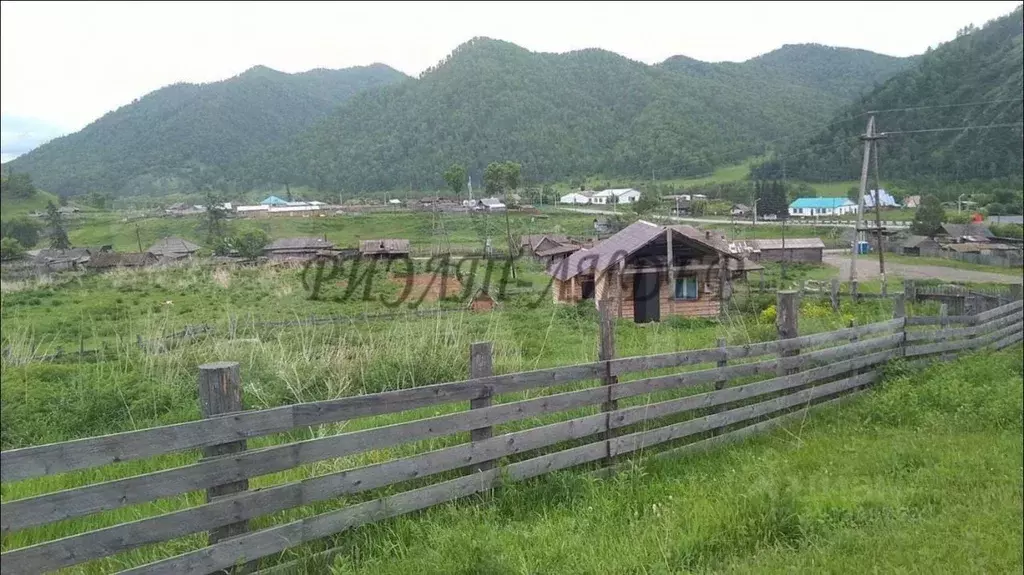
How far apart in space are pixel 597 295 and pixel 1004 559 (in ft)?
14.7

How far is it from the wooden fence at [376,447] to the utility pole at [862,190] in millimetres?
3649

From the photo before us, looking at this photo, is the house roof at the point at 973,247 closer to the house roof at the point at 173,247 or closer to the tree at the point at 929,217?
the tree at the point at 929,217

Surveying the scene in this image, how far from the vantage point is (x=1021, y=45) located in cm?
3241

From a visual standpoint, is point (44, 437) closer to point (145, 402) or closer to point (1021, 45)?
point (145, 402)

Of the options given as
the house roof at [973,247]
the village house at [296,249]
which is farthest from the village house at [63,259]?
the house roof at [973,247]

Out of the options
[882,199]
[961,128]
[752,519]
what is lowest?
[752,519]

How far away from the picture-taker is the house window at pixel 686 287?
7609 millimetres

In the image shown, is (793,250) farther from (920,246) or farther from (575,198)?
(920,246)

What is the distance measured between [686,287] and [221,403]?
19.9ft

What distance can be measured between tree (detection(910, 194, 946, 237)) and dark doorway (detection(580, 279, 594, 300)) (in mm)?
8623

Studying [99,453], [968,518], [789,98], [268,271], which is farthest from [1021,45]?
[99,453]

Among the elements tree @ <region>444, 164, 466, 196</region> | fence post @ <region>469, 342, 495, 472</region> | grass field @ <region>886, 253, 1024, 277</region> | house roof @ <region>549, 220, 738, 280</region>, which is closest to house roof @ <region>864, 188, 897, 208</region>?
grass field @ <region>886, 253, 1024, 277</region>

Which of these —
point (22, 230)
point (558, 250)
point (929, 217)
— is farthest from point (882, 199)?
point (22, 230)

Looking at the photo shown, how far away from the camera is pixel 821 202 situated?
34.5 feet
